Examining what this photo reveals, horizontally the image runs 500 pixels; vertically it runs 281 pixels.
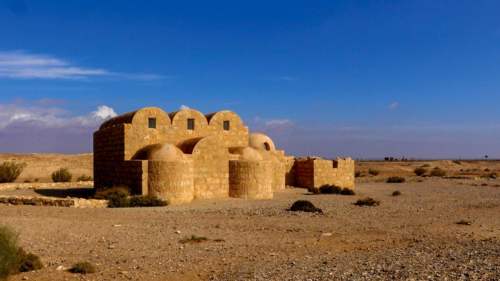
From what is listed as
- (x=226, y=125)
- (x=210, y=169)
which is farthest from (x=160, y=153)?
(x=226, y=125)

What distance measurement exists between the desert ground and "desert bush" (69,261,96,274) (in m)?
0.17

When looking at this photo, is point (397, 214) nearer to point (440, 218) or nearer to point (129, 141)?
point (440, 218)

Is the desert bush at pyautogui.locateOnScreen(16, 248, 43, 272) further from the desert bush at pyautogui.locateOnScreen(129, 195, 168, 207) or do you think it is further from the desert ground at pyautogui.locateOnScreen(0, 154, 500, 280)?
the desert bush at pyautogui.locateOnScreen(129, 195, 168, 207)

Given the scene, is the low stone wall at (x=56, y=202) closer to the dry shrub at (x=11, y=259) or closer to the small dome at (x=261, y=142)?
the dry shrub at (x=11, y=259)

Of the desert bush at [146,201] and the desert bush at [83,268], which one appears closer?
the desert bush at [83,268]

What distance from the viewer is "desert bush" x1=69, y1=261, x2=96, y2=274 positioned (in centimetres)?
762

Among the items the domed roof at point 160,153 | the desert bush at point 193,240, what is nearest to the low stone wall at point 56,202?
the domed roof at point 160,153

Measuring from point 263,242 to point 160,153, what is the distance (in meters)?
9.45

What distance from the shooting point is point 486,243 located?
993 cm

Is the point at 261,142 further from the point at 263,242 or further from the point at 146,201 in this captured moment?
the point at 263,242

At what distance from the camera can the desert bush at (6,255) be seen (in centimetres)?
701

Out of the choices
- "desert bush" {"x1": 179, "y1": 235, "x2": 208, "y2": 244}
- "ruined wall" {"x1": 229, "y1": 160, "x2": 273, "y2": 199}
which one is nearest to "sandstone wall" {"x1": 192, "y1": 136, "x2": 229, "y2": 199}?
"ruined wall" {"x1": 229, "y1": 160, "x2": 273, "y2": 199}

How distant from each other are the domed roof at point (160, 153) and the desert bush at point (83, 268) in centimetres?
1079

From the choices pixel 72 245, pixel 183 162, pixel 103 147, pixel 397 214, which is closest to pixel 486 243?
pixel 397 214
